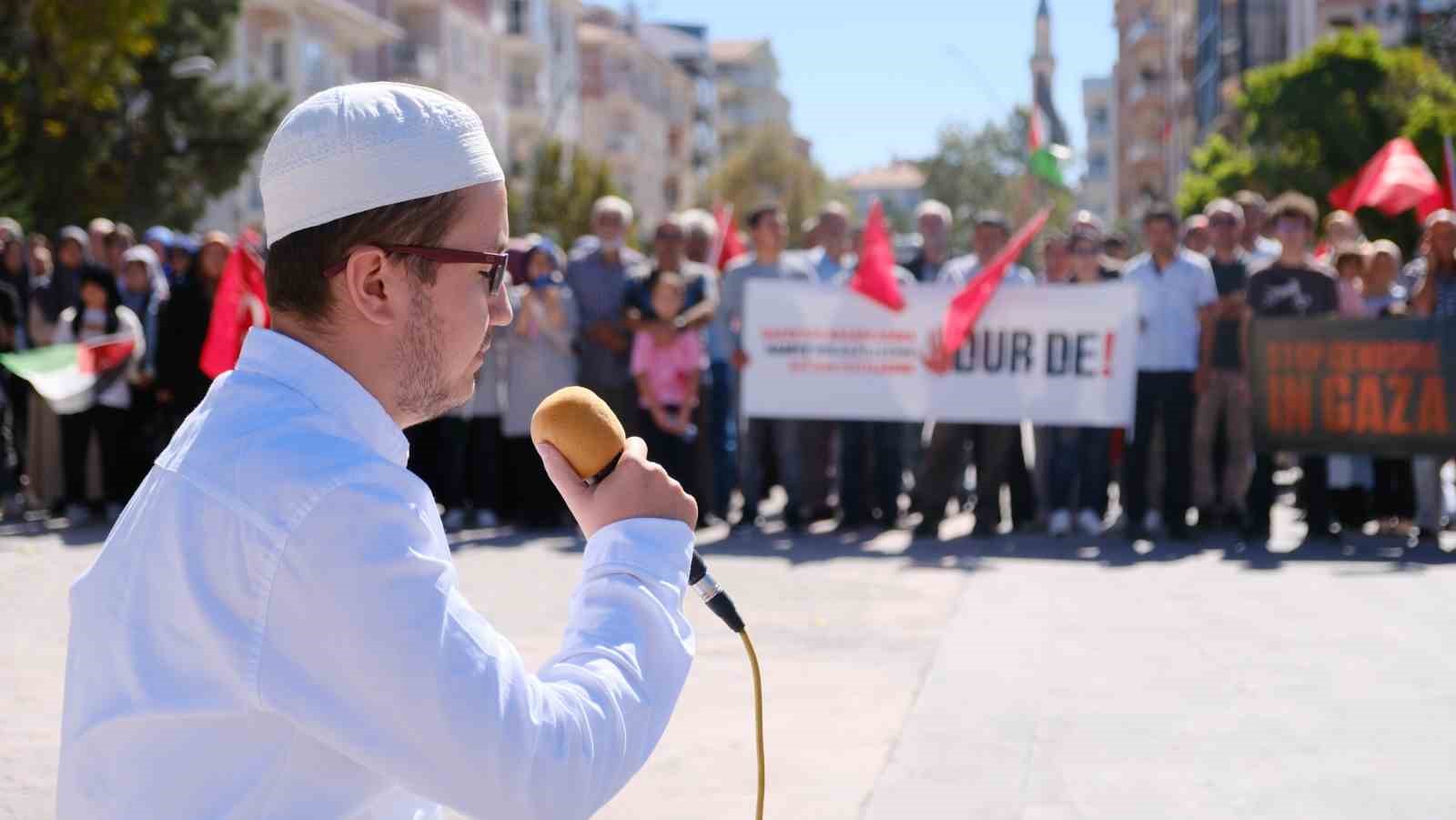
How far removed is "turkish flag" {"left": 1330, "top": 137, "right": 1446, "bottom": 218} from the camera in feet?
51.0

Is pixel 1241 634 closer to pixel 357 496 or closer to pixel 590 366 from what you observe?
pixel 590 366

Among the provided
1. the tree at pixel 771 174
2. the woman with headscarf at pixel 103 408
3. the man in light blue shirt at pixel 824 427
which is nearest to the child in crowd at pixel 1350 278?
the man in light blue shirt at pixel 824 427

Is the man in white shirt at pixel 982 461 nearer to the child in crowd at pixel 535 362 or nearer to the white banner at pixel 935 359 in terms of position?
the white banner at pixel 935 359

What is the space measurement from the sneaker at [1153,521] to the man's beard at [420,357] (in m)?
10.9

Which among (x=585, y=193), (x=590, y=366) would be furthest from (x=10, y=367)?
(x=585, y=193)

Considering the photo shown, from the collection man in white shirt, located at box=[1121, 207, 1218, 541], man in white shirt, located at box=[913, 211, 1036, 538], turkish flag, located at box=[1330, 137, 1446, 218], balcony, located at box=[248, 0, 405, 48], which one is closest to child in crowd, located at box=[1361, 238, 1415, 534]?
man in white shirt, located at box=[1121, 207, 1218, 541]

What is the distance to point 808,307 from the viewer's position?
13.5 meters

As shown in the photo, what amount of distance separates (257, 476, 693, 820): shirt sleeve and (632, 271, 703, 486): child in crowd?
10932 mm

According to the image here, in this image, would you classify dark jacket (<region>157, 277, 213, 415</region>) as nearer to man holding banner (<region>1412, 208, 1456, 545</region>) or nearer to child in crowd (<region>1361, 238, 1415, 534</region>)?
child in crowd (<region>1361, 238, 1415, 534</region>)

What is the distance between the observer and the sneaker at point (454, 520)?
13.3 m

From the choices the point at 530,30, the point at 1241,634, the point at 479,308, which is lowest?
the point at 1241,634

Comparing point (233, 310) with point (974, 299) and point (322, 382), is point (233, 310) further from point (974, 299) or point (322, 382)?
point (322, 382)

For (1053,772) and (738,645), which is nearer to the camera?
(1053,772)

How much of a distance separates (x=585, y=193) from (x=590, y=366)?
5580 centimetres
